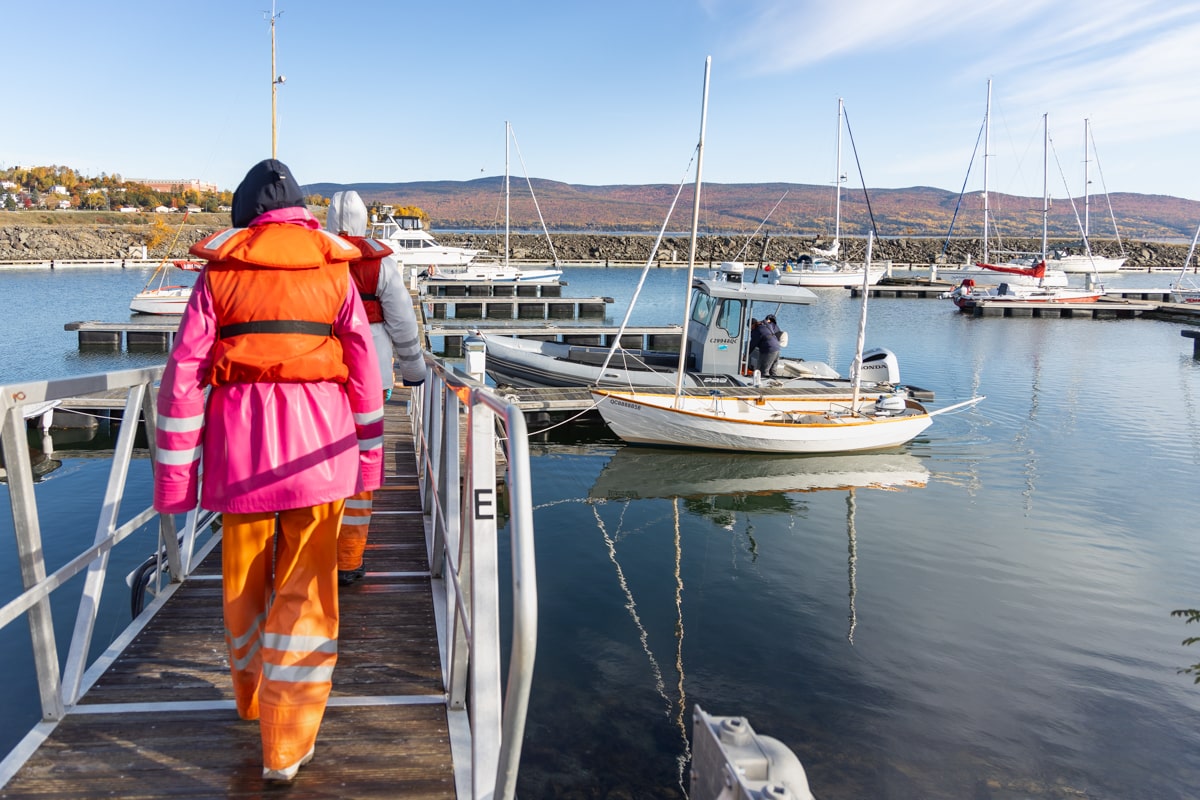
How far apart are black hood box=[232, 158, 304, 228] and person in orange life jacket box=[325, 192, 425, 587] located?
859 mm

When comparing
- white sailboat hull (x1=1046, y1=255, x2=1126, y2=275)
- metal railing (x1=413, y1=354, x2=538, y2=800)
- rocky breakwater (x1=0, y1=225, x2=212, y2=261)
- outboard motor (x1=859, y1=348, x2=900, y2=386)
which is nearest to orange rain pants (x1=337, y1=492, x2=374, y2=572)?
metal railing (x1=413, y1=354, x2=538, y2=800)

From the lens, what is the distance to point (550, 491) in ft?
40.4

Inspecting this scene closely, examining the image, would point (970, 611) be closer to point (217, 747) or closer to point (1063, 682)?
point (1063, 682)

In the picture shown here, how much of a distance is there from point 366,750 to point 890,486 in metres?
11.4

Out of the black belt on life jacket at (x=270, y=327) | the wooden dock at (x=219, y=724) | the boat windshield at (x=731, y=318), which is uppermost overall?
the black belt on life jacket at (x=270, y=327)

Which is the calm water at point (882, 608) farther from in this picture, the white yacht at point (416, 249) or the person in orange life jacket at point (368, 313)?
the white yacht at point (416, 249)

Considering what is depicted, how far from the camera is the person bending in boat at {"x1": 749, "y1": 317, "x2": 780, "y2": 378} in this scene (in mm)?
14492

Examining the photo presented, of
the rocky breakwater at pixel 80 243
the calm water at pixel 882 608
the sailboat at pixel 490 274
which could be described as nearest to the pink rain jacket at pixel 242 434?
the calm water at pixel 882 608

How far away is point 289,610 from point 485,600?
639mm

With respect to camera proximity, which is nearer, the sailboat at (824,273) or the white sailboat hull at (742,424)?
the white sailboat hull at (742,424)

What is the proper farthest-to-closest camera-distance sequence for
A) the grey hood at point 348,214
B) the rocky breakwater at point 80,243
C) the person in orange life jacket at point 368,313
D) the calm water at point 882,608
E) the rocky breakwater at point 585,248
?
the rocky breakwater at point 585,248, the rocky breakwater at point 80,243, the calm water at point 882,608, the grey hood at point 348,214, the person in orange life jacket at point 368,313

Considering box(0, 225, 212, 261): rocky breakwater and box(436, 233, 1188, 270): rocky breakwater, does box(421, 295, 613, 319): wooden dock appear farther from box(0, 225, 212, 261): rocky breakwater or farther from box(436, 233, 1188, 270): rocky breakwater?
box(436, 233, 1188, 270): rocky breakwater

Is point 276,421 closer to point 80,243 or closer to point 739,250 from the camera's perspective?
point 80,243

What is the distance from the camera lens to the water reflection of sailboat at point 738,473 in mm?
12594
